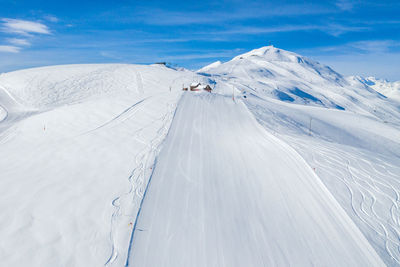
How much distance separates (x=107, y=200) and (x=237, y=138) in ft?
36.8

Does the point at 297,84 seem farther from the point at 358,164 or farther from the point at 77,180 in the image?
the point at 77,180

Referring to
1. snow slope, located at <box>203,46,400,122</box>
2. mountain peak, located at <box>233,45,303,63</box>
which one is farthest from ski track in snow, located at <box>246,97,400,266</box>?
mountain peak, located at <box>233,45,303,63</box>

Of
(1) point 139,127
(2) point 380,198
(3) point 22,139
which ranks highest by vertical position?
(2) point 380,198

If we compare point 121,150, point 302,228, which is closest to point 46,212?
point 121,150

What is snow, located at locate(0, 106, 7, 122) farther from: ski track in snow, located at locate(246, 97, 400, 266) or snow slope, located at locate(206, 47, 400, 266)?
ski track in snow, located at locate(246, 97, 400, 266)

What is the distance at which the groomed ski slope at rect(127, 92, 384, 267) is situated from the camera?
269 inches

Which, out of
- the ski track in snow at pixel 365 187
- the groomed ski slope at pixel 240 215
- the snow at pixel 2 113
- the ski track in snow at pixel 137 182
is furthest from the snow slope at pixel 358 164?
the snow at pixel 2 113

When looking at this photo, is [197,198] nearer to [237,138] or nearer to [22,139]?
[237,138]

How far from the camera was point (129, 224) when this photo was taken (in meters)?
7.43

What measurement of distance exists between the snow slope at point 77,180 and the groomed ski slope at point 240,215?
938mm

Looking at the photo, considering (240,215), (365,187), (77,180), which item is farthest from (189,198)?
(365,187)

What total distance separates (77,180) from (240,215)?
23.7 ft

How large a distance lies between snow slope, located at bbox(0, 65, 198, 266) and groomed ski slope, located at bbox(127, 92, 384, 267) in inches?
36.9

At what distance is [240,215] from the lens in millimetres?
8672
